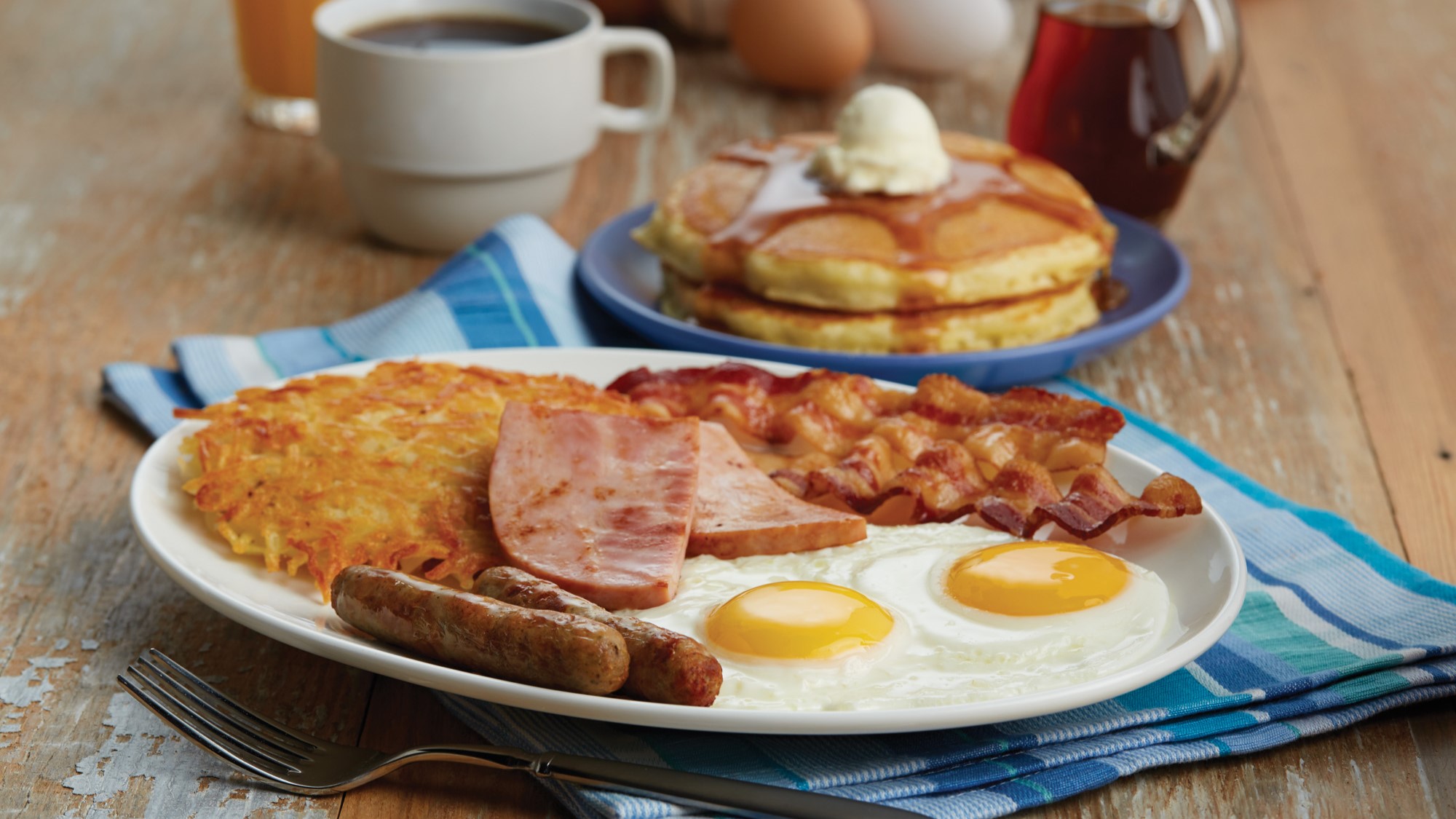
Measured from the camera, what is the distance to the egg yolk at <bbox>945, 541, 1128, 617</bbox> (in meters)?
1.47

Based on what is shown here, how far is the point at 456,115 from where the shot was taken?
282 cm

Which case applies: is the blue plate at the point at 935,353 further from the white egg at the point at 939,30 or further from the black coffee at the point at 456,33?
the white egg at the point at 939,30

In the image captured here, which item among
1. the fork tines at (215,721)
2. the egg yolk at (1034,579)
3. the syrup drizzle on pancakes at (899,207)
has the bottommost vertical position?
the fork tines at (215,721)

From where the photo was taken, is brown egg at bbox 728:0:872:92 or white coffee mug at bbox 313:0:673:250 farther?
brown egg at bbox 728:0:872:92

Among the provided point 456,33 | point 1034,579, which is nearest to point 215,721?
point 1034,579

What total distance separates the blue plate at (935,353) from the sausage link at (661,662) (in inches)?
37.2

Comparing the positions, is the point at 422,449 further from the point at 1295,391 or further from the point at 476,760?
the point at 1295,391

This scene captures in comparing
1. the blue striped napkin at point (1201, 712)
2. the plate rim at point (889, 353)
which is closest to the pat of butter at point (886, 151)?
the plate rim at point (889, 353)

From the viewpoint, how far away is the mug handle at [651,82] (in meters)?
3.14

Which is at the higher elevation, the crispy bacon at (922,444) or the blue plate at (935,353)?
the crispy bacon at (922,444)

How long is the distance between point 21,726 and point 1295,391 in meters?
2.09

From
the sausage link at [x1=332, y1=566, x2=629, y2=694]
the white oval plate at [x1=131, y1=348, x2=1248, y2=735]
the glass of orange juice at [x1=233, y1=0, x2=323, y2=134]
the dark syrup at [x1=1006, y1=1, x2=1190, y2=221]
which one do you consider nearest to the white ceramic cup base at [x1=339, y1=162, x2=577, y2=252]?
the glass of orange juice at [x1=233, y1=0, x2=323, y2=134]

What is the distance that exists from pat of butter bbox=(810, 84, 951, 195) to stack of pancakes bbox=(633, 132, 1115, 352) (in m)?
0.02

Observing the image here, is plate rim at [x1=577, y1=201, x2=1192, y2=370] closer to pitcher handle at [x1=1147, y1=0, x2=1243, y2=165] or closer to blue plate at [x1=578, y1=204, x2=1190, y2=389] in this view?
blue plate at [x1=578, y1=204, x2=1190, y2=389]
